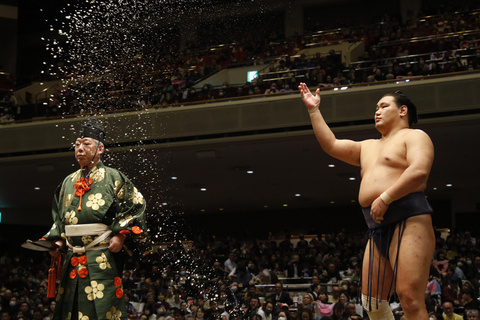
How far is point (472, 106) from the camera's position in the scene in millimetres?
7871

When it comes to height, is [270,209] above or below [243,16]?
below

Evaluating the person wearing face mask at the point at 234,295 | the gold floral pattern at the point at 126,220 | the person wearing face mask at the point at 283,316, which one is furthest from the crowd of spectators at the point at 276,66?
the gold floral pattern at the point at 126,220

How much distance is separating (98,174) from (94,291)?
1.72 feet

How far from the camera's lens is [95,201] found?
103 inches

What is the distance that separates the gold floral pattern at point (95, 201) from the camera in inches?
102

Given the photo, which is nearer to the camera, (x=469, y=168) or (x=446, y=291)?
(x=446, y=291)

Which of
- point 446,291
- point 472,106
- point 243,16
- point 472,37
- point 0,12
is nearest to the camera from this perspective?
point 446,291

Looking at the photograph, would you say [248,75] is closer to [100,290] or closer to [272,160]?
[272,160]

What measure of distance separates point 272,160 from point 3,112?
482cm

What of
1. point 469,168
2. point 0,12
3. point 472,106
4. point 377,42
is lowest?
point 469,168

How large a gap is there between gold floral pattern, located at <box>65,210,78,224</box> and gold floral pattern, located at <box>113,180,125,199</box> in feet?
0.67

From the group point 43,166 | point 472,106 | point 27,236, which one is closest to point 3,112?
point 43,166

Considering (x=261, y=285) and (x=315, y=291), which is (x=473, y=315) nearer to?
(x=315, y=291)

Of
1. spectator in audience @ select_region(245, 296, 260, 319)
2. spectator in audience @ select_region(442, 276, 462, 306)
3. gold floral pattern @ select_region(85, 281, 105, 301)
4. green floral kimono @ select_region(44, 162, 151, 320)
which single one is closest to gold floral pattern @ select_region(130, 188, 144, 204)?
green floral kimono @ select_region(44, 162, 151, 320)
